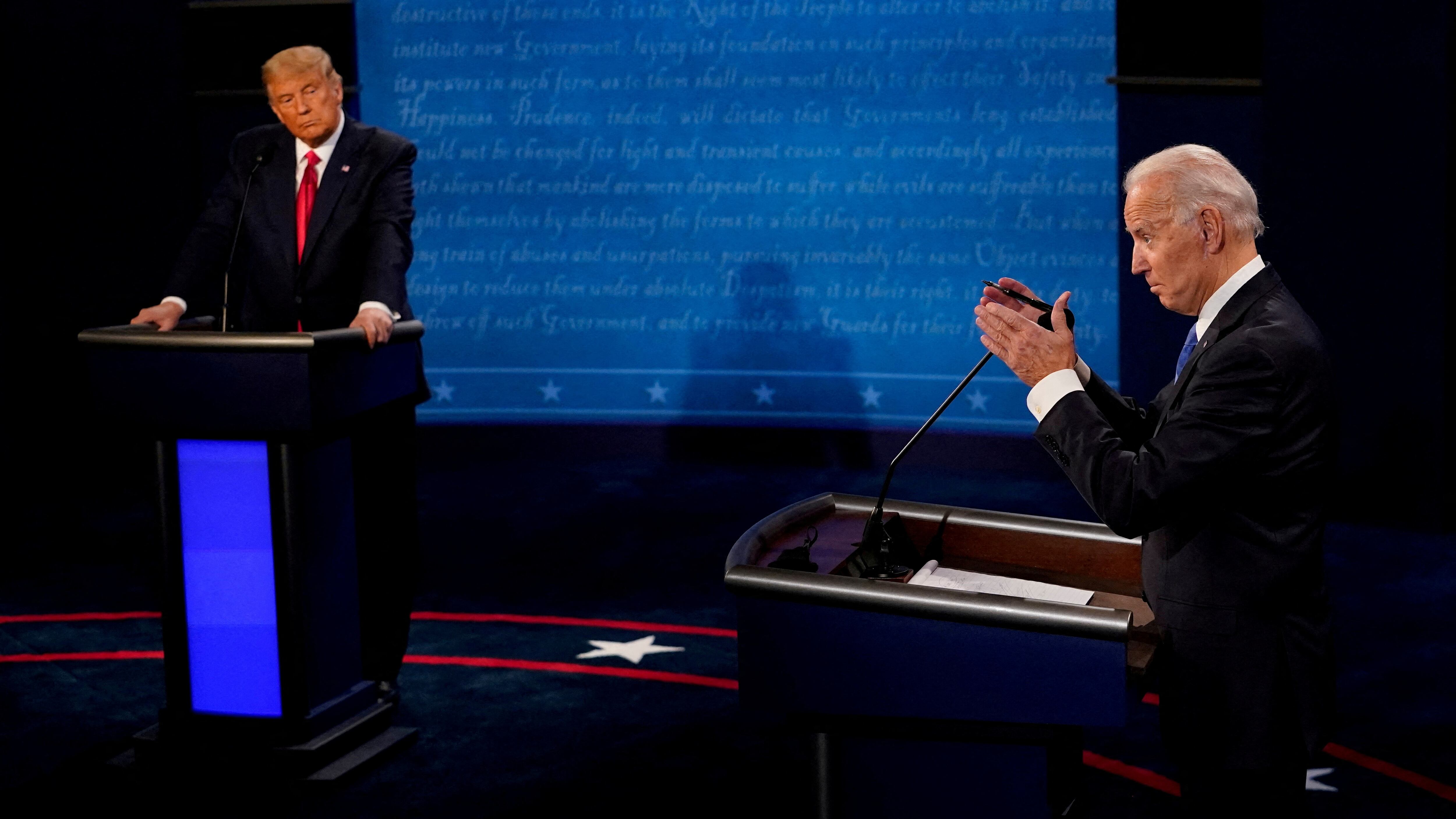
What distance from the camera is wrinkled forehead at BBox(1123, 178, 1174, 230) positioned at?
1943 mm

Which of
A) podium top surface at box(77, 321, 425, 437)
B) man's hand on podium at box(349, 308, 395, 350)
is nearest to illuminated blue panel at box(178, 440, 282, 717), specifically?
podium top surface at box(77, 321, 425, 437)

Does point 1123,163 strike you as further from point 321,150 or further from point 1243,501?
point 1243,501

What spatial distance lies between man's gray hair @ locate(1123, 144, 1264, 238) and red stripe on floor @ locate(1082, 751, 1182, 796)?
1615 mm

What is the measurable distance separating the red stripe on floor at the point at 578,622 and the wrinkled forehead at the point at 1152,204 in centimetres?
257

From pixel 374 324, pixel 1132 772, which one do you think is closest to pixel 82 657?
pixel 374 324

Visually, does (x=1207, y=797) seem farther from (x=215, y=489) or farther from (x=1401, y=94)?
(x=1401, y=94)

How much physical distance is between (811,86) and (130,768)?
4.31 m

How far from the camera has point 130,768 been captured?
3318 millimetres

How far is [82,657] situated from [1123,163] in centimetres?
433

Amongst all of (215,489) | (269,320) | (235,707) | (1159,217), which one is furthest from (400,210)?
(1159,217)

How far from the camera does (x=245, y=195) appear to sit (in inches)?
130

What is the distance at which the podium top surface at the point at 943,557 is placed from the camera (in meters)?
1.87

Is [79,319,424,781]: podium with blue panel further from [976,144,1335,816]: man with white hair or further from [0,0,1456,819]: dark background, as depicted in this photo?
[976,144,1335,816]: man with white hair

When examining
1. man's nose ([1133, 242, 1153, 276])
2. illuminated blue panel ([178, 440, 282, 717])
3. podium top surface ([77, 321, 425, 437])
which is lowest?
illuminated blue panel ([178, 440, 282, 717])
